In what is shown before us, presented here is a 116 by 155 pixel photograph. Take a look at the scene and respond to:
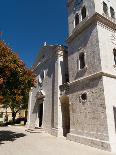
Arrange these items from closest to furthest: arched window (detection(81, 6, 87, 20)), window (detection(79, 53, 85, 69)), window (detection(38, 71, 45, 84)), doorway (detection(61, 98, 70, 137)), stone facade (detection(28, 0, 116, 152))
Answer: stone facade (detection(28, 0, 116, 152))
window (detection(79, 53, 85, 69))
doorway (detection(61, 98, 70, 137))
arched window (detection(81, 6, 87, 20))
window (detection(38, 71, 45, 84))

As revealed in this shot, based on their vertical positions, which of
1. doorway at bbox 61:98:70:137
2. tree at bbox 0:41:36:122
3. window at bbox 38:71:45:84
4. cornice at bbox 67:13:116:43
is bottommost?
doorway at bbox 61:98:70:137

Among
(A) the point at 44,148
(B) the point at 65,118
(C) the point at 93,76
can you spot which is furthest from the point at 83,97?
(A) the point at 44,148

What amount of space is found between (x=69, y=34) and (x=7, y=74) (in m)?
9.20

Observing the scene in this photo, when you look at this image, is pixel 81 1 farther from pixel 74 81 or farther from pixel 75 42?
pixel 74 81

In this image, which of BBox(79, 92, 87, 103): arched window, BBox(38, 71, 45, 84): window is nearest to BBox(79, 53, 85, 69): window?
BBox(79, 92, 87, 103): arched window

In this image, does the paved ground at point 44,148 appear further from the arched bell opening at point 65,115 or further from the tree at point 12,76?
the arched bell opening at point 65,115

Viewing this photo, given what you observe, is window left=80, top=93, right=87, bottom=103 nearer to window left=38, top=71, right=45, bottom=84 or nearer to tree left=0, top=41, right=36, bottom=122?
tree left=0, top=41, right=36, bottom=122

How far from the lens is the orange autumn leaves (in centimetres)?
1268

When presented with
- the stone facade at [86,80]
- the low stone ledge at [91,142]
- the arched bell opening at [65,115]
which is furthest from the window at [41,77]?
the low stone ledge at [91,142]

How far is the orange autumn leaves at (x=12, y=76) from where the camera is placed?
1268 cm

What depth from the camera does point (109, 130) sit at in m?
11.5

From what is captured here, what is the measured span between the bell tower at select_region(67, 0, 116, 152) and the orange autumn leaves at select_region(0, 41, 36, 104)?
14.6 ft

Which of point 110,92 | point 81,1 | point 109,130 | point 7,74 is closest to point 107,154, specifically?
point 109,130

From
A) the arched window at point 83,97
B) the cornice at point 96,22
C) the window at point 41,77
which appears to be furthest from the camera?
the window at point 41,77
